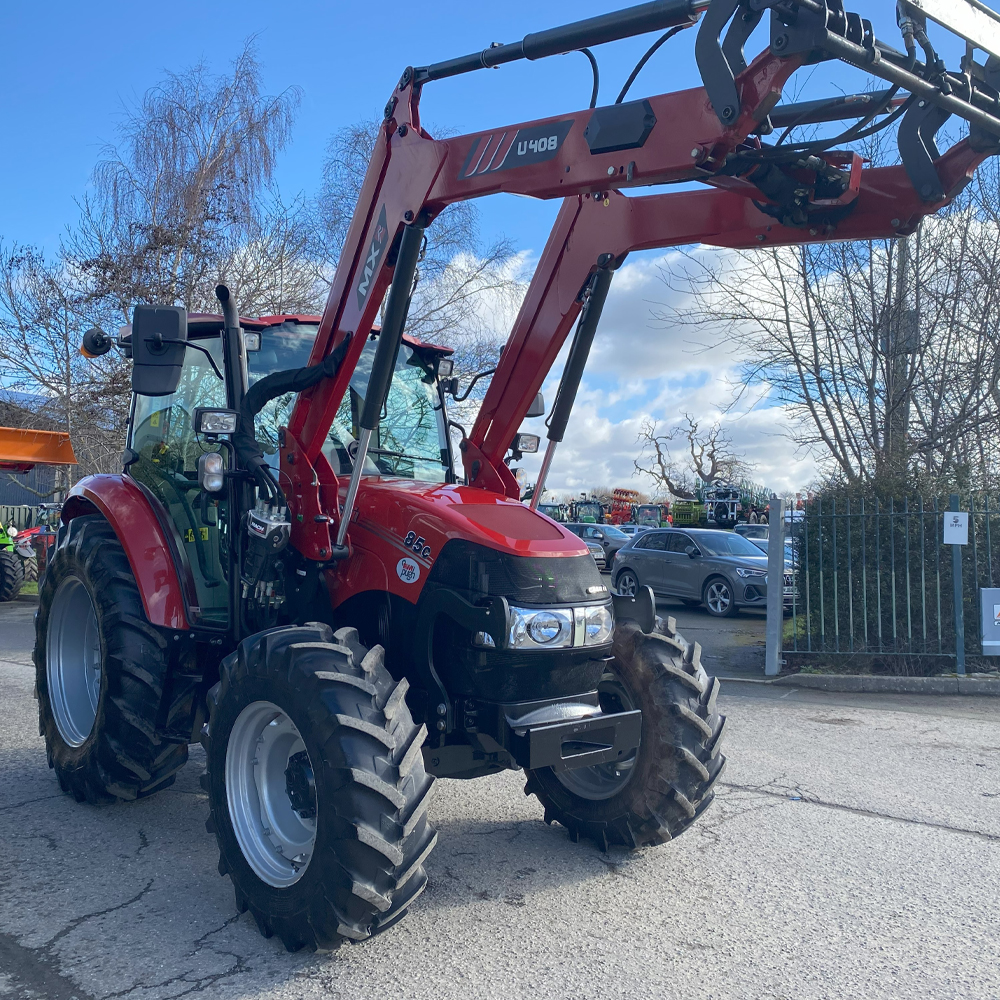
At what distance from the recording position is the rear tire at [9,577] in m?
17.4

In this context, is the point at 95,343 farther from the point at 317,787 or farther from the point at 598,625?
the point at 598,625

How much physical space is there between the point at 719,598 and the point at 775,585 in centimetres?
681

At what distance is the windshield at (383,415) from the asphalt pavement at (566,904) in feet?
6.09

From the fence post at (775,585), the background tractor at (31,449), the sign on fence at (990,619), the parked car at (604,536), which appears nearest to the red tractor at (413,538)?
the fence post at (775,585)

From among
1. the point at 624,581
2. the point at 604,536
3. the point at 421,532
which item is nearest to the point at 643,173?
the point at 421,532

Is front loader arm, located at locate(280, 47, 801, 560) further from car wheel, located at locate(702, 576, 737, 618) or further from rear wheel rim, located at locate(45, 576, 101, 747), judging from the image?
car wheel, located at locate(702, 576, 737, 618)

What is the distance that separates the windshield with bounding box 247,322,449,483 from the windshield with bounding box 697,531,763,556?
13.1 m

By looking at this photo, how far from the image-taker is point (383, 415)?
4633 mm

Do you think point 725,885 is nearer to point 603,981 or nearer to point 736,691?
point 603,981

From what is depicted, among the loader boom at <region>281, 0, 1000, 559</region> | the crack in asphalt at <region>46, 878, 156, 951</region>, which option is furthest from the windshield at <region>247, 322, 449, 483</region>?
the crack in asphalt at <region>46, 878, 156, 951</region>

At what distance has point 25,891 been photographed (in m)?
3.85

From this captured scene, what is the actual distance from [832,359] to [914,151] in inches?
374

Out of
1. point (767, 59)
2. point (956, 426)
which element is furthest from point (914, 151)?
point (956, 426)

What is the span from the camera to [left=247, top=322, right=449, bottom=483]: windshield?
473 cm
